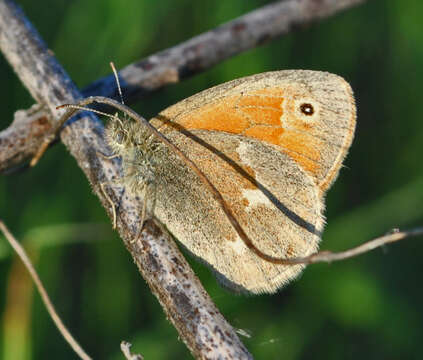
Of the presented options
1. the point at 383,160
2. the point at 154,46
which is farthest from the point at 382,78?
the point at 154,46

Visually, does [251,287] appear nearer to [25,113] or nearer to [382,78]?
[25,113]

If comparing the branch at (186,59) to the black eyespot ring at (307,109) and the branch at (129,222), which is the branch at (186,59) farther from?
the black eyespot ring at (307,109)

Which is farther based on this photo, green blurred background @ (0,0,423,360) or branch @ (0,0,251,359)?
green blurred background @ (0,0,423,360)

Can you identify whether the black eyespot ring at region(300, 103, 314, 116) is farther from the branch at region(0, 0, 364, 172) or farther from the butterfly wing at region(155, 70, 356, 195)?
the branch at region(0, 0, 364, 172)

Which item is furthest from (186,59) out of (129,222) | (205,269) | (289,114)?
(205,269)

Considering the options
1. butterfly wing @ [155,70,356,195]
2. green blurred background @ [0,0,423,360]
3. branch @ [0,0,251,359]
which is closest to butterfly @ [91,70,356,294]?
butterfly wing @ [155,70,356,195]

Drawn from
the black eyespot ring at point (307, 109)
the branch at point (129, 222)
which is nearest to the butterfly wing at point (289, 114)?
the black eyespot ring at point (307, 109)
